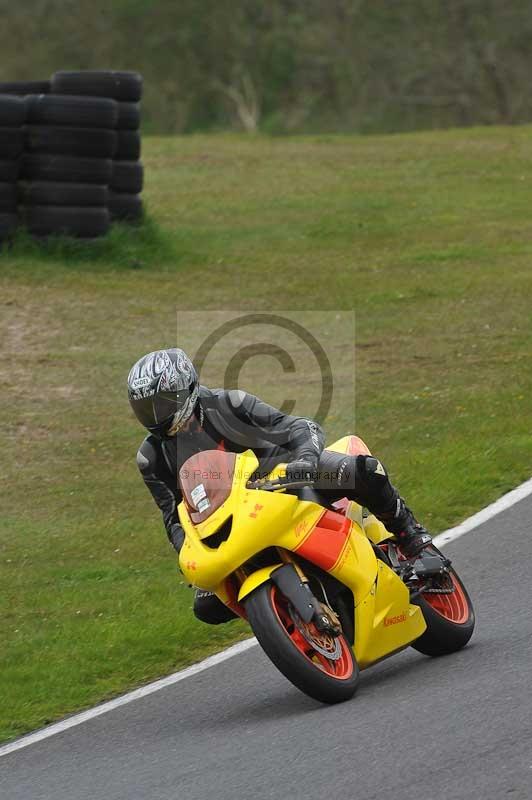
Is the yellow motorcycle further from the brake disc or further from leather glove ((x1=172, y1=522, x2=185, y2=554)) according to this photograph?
leather glove ((x1=172, y1=522, x2=185, y2=554))

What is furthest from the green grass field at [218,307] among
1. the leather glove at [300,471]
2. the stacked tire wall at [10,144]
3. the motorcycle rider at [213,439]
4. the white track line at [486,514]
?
the leather glove at [300,471]

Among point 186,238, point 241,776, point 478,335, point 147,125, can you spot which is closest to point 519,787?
point 241,776

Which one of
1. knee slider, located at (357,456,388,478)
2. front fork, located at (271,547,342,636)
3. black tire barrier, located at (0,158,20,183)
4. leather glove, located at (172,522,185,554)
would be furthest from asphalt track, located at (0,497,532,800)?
black tire barrier, located at (0,158,20,183)

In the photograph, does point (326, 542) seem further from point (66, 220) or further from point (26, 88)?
point (26, 88)

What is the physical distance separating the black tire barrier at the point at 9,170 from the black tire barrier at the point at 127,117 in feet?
5.74

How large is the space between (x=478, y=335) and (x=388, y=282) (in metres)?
2.64

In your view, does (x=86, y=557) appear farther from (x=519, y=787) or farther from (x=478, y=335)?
(x=478, y=335)

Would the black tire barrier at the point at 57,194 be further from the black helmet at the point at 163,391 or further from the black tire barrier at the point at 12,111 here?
the black helmet at the point at 163,391

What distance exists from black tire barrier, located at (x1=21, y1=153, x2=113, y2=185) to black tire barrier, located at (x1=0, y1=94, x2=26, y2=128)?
45 cm

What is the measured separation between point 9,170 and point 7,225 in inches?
32.1

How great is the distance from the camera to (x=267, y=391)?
519 inches

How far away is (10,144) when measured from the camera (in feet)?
52.2
